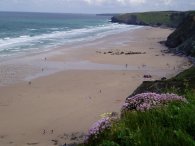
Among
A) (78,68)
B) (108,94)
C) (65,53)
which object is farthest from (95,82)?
(65,53)

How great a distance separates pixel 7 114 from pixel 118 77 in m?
11.4

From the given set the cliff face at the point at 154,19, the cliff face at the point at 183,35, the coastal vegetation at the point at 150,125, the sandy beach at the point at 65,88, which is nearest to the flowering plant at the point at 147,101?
the coastal vegetation at the point at 150,125

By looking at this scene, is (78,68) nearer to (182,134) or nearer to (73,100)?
(73,100)

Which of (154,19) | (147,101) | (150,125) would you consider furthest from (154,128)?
(154,19)

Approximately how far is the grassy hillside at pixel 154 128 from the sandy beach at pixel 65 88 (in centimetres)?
776

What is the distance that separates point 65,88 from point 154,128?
60.4ft

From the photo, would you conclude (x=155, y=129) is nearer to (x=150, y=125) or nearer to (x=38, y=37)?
(x=150, y=125)

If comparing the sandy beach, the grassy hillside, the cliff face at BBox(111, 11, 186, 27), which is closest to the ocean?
the sandy beach

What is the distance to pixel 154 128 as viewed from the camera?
16.6 ft

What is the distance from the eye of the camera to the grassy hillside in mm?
4750

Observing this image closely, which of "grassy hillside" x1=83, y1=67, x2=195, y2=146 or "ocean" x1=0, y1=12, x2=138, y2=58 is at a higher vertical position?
"grassy hillside" x1=83, y1=67, x2=195, y2=146

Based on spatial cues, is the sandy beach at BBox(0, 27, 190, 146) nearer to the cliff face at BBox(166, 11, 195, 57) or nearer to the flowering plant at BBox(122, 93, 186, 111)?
the cliff face at BBox(166, 11, 195, 57)

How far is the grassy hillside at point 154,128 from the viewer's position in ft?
15.6

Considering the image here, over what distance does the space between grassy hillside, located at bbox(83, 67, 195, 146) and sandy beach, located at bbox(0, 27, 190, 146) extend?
7.76 m
